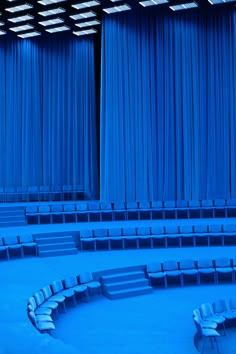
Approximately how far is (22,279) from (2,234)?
3.27m

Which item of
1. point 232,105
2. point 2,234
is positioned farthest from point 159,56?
point 2,234

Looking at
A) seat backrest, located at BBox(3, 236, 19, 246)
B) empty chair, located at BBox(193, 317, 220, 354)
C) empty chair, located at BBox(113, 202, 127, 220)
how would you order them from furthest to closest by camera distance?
empty chair, located at BBox(113, 202, 127, 220)
seat backrest, located at BBox(3, 236, 19, 246)
empty chair, located at BBox(193, 317, 220, 354)

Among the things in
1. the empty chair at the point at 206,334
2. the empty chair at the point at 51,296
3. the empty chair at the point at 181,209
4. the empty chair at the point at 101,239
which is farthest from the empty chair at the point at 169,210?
the empty chair at the point at 206,334

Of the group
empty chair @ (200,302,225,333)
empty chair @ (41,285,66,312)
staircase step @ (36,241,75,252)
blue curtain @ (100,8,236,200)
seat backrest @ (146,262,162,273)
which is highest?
blue curtain @ (100,8,236,200)

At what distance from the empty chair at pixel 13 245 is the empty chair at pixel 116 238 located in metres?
2.29

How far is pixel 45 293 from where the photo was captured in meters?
8.91

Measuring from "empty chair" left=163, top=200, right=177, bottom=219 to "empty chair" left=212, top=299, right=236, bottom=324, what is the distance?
6.92 meters

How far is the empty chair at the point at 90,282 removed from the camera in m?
10.1

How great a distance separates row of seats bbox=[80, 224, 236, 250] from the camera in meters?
13.2

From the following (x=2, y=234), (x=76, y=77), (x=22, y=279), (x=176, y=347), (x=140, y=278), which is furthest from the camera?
(x=76, y=77)

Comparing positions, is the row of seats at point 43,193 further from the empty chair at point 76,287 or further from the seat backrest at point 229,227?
the empty chair at point 76,287

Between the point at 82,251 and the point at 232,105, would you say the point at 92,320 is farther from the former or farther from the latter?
the point at 232,105

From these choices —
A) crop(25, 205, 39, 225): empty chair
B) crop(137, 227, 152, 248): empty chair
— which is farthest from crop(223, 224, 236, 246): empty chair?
crop(25, 205, 39, 225): empty chair

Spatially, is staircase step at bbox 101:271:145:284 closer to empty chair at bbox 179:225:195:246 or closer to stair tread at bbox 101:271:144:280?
stair tread at bbox 101:271:144:280
